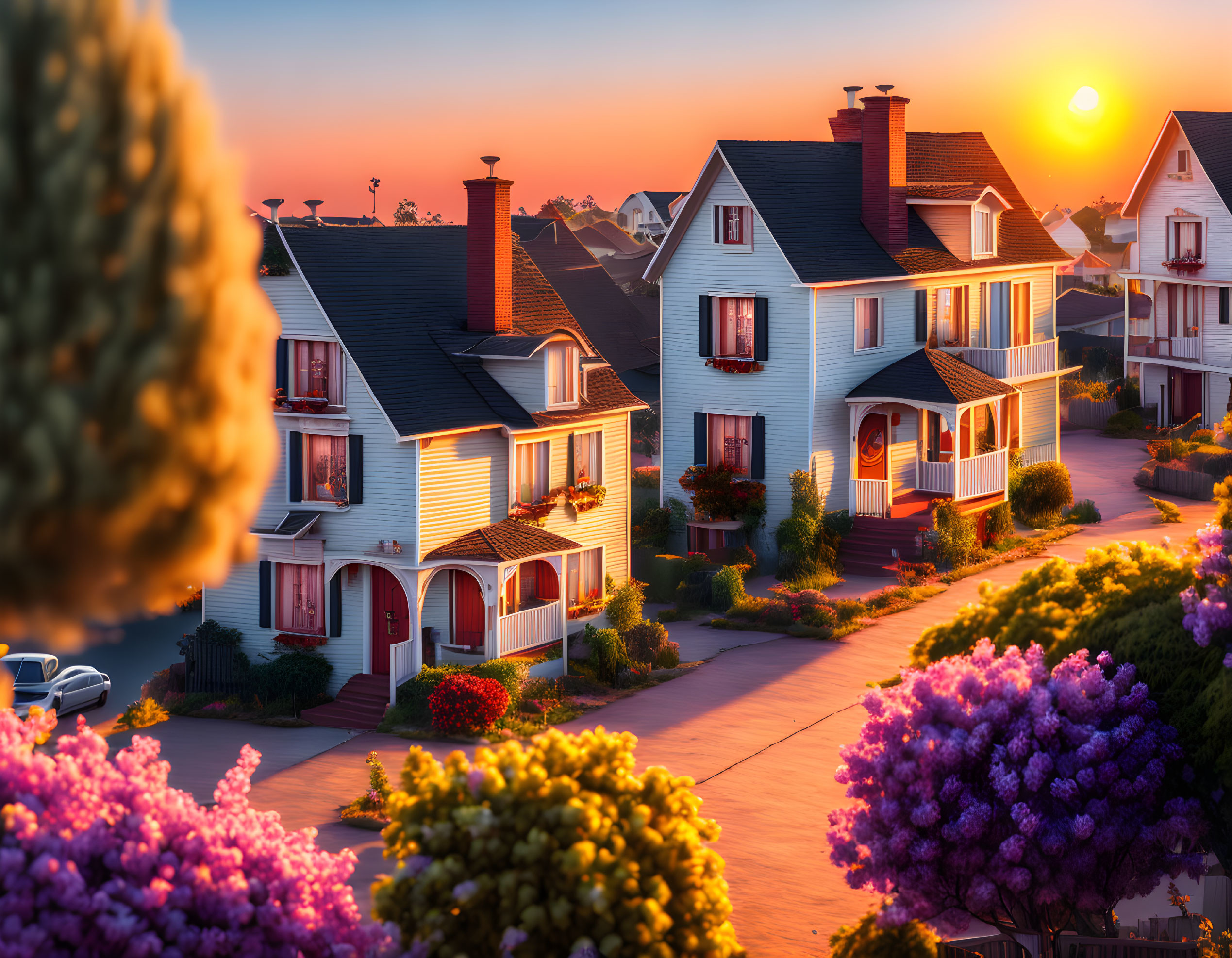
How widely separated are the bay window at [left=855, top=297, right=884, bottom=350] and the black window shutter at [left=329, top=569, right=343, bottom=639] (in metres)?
17.7

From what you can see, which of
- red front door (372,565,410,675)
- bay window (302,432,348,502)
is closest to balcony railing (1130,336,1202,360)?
red front door (372,565,410,675)

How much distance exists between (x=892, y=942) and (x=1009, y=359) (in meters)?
32.6

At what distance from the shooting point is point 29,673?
32.0 m

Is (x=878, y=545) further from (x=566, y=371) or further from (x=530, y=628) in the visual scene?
(x=530, y=628)

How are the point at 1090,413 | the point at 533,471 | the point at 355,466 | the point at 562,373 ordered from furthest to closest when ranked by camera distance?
1. the point at 1090,413
2. the point at 562,373
3. the point at 533,471
4. the point at 355,466

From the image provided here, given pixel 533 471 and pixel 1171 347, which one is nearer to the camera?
pixel 533 471

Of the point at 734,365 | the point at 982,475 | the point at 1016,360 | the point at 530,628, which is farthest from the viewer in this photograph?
the point at 1016,360

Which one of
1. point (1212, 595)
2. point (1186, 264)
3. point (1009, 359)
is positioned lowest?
point (1212, 595)

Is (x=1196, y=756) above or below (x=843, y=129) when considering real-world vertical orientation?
below

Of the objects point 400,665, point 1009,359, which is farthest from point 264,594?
point 1009,359

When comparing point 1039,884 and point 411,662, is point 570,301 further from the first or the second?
point 1039,884

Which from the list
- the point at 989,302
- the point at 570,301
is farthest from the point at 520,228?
the point at 989,302

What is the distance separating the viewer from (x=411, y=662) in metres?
29.8

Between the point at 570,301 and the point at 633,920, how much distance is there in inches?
2116
